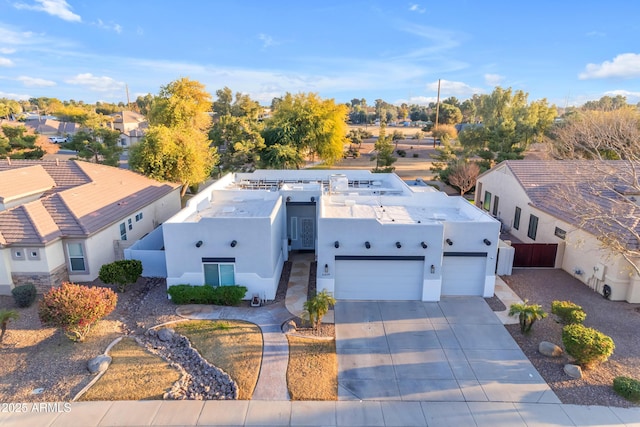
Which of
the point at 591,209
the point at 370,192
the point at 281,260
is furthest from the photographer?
the point at 370,192

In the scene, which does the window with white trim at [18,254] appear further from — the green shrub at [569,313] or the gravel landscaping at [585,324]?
the green shrub at [569,313]

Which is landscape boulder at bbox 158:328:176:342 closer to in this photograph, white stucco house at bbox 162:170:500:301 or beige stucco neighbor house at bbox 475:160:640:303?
white stucco house at bbox 162:170:500:301

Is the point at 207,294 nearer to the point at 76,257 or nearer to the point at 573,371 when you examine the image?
the point at 76,257

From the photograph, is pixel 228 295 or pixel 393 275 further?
pixel 393 275

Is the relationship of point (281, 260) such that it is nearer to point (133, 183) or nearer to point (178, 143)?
point (133, 183)

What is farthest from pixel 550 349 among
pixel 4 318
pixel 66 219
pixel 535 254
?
pixel 66 219

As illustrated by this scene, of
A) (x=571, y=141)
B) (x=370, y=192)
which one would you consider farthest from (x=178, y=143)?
(x=571, y=141)
